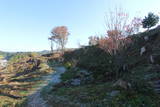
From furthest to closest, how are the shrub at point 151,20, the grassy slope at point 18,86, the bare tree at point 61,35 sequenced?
1. the bare tree at point 61,35
2. the shrub at point 151,20
3. the grassy slope at point 18,86

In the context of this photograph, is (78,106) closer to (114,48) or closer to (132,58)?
(114,48)

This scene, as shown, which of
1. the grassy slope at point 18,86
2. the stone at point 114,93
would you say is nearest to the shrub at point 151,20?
the grassy slope at point 18,86

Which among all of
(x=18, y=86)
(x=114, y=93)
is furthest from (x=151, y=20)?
(x=18, y=86)

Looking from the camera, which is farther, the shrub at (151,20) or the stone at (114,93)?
the shrub at (151,20)

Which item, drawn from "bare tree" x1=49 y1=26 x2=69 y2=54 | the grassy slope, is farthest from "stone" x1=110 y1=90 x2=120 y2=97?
"bare tree" x1=49 y1=26 x2=69 y2=54

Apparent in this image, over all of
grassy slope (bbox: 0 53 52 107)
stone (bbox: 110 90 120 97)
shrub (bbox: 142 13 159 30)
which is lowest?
grassy slope (bbox: 0 53 52 107)

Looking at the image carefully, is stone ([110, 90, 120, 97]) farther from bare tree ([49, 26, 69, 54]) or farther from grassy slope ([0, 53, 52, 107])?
bare tree ([49, 26, 69, 54])

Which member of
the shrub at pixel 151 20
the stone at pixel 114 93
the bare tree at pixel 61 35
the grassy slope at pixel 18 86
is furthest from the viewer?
the bare tree at pixel 61 35

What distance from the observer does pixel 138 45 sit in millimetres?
19828

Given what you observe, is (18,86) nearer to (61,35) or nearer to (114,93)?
(114,93)

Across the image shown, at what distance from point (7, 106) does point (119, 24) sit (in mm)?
10410

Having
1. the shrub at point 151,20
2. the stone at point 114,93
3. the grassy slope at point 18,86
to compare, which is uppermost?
the shrub at point 151,20

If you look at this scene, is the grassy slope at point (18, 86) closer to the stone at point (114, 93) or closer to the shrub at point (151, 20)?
the stone at point (114, 93)

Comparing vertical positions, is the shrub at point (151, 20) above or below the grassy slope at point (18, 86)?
above
